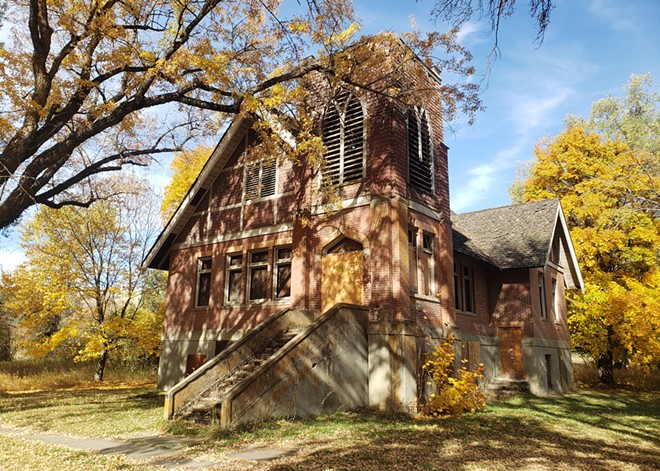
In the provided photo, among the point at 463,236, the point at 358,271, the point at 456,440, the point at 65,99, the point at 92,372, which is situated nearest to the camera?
the point at 456,440

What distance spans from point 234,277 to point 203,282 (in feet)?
6.06

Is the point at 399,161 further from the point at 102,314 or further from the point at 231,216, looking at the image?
the point at 102,314

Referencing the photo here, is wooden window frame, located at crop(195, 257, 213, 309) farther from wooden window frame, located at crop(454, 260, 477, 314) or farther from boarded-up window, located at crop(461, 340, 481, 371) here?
boarded-up window, located at crop(461, 340, 481, 371)

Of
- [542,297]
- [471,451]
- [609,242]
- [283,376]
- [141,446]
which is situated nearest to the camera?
[471,451]

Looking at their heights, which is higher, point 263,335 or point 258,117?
point 258,117

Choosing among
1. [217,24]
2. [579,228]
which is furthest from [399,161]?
[579,228]

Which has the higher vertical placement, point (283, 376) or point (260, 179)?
point (260, 179)

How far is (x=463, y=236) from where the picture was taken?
2169cm

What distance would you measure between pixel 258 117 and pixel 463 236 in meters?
11.2

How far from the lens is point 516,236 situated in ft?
71.6

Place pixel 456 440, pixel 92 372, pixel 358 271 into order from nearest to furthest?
pixel 456 440
pixel 358 271
pixel 92 372

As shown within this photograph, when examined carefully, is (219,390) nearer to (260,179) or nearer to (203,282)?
(203,282)

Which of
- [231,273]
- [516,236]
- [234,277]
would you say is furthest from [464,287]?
[231,273]

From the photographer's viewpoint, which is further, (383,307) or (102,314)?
(102,314)
